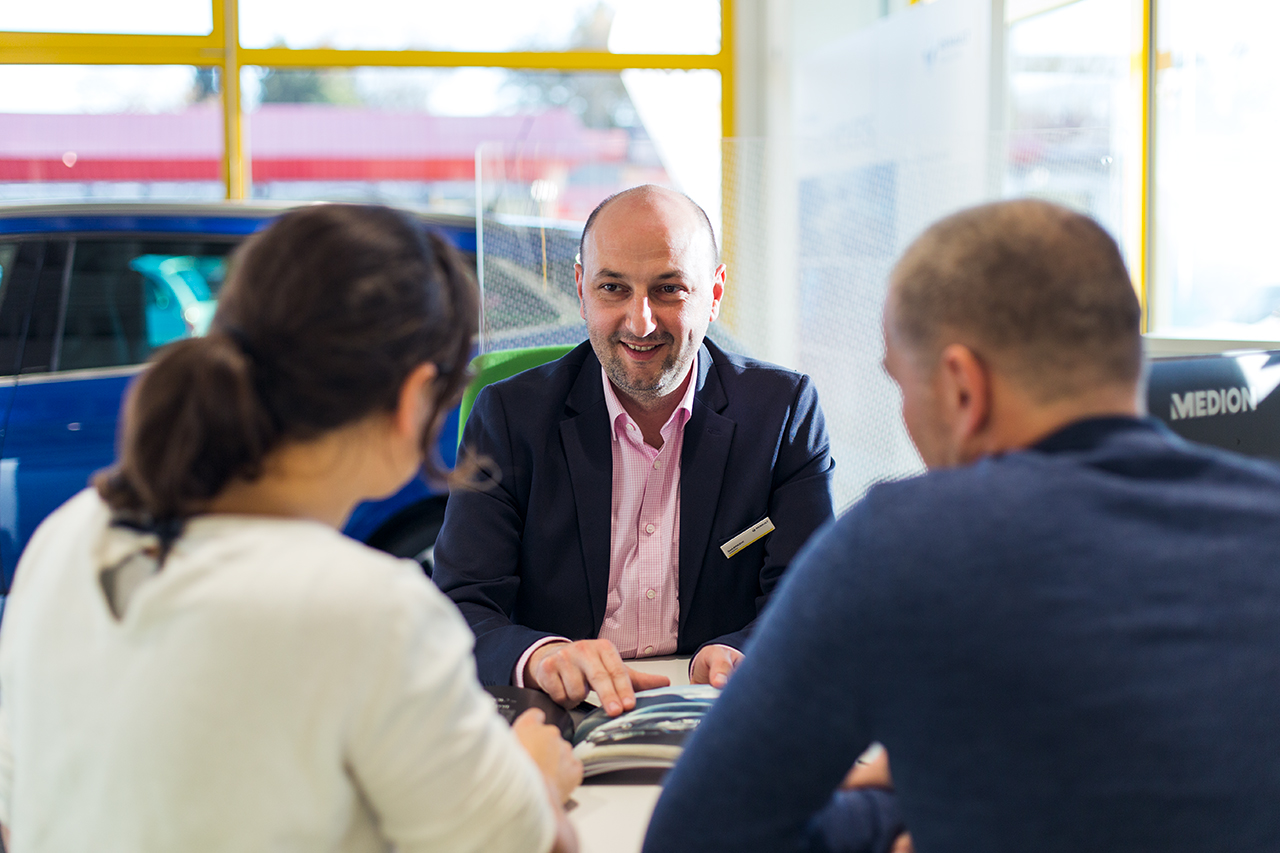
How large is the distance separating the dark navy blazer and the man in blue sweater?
3.01ft

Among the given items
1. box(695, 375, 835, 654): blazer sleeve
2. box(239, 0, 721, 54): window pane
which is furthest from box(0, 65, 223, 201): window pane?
box(695, 375, 835, 654): blazer sleeve

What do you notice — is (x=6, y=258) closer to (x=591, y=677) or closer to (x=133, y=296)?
(x=133, y=296)

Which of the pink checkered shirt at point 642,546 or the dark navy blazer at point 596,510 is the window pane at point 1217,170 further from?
the pink checkered shirt at point 642,546

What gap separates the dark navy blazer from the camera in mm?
1684

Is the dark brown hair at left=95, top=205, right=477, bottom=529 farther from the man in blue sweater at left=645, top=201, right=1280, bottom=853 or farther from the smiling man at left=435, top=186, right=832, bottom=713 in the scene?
the smiling man at left=435, top=186, right=832, bottom=713

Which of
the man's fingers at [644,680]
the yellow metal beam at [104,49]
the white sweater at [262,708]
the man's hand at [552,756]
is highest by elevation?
the yellow metal beam at [104,49]

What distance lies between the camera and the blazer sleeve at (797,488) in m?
1.69

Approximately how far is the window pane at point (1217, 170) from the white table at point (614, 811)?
2249mm

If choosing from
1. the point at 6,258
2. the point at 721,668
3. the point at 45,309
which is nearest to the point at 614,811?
the point at 721,668

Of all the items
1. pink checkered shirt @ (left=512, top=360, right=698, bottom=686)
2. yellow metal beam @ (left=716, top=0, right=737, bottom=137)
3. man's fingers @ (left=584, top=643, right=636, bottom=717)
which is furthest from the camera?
yellow metal beam @ (left=716, top=0, right=737, bottom=137)

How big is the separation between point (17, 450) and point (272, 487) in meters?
2.79

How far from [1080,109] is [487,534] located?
2639 millimetres

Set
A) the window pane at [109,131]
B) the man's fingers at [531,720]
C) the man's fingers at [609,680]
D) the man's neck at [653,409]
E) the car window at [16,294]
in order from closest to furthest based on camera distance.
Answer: the man's fingers at [531,720] → the man's fingers at [609,680] → the man's neck at [653,409] → the car window at [16,294] → the window pane at [109,131]

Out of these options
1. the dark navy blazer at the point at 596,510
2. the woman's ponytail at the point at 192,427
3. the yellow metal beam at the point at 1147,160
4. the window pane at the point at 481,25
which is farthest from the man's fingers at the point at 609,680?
the window pane at the point at 481,25
